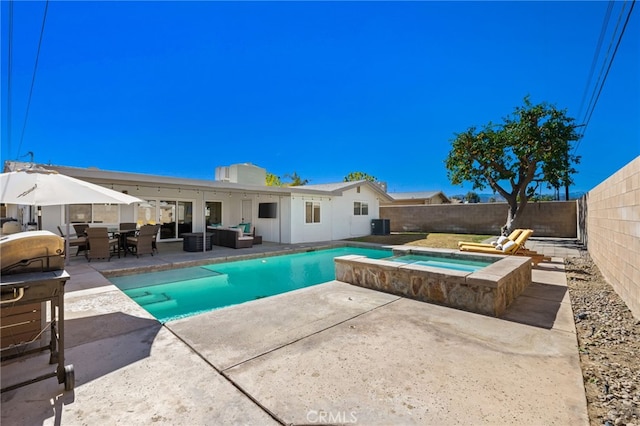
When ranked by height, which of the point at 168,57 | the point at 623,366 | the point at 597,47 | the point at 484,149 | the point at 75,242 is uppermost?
the point at 168,57

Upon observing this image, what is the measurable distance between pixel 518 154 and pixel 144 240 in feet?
52.2

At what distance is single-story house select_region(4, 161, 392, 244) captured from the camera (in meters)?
10.6

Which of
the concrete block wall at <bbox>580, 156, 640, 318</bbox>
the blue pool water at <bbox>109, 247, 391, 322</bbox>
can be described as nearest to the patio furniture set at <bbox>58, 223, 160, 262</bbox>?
the blue pool water at <bbox>109, 247, 391, 322</bbox>

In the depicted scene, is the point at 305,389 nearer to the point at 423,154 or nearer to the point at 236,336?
the point at 236,336

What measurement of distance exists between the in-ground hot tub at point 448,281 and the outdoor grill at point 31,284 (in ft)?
14.0

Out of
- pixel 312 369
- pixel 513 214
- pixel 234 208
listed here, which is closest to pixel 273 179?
pixel 234 208

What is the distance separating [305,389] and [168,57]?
17636mm

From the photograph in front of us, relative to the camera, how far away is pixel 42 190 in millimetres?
4457

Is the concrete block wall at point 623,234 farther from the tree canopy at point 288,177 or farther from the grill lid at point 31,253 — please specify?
the tree canopy at point 288,177

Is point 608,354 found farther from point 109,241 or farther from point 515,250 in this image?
point 109,241

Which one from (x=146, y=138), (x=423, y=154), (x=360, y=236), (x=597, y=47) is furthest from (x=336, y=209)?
(x=423, y=154)

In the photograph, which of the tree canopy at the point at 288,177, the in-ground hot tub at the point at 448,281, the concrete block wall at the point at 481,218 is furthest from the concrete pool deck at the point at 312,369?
the tree canopy at the point at 288,177

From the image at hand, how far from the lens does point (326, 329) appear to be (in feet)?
11.5

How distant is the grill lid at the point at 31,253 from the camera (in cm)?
218
